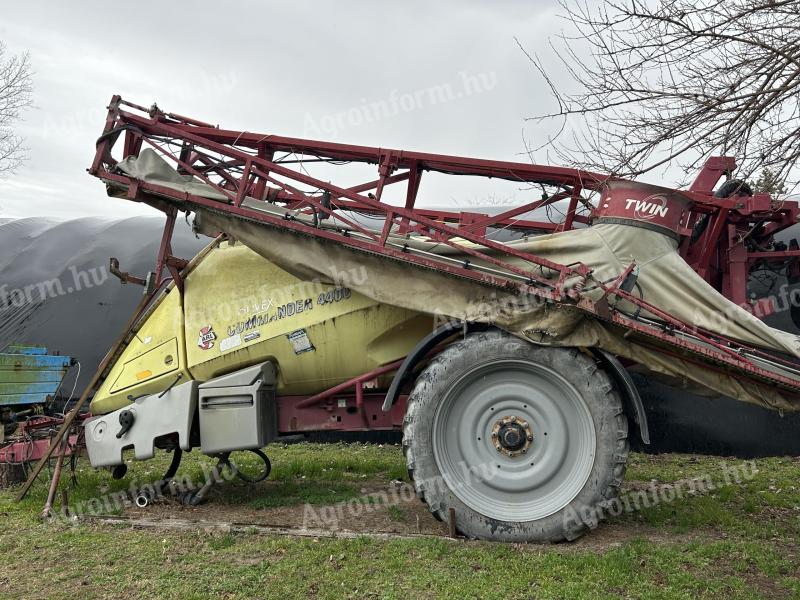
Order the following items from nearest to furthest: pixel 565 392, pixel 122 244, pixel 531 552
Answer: pixel 531 552 → pixel 565 392 → pixel 122 244

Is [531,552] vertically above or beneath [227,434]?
beneath

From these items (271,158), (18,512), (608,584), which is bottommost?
(608,584)

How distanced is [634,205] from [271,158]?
3011mm

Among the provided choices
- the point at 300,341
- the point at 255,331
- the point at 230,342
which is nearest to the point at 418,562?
the point at 300,341

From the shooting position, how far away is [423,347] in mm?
4883

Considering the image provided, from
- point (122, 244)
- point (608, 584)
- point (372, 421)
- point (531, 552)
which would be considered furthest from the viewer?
point (122, 244)

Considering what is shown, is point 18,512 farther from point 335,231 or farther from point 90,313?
point 90,313

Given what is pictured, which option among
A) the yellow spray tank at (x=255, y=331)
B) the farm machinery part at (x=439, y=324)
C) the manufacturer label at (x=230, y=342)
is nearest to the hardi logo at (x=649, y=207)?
the farm machinery part at (x=439, y=324)

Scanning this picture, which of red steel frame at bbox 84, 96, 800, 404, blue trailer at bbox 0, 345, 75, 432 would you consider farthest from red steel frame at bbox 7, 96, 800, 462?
blue trailer at bbox 0, 345, 75, 432

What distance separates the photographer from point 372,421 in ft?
17.9

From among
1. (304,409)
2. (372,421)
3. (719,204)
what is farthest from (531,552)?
(719,204)

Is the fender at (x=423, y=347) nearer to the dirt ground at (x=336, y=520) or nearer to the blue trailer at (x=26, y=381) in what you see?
the dirt ground at (x=336, y=520)

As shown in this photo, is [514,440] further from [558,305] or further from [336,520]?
[336,520]

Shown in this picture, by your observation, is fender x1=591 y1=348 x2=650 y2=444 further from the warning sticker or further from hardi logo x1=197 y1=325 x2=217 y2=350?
hardi logo x1=197 y1=325 x2=217 y2=350
